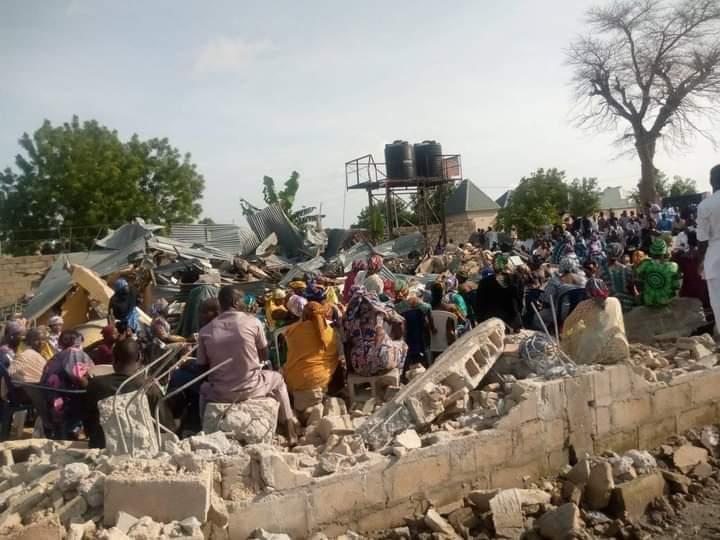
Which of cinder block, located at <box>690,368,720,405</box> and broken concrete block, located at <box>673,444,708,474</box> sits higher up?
cinder block, located at <box>690,368,720,405</box>

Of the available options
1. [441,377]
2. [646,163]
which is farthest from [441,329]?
[646,163]

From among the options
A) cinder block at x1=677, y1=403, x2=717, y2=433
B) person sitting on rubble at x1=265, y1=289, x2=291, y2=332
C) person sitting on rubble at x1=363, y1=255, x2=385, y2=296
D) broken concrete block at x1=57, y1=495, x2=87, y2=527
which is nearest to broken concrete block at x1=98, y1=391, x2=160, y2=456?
broken concrete block at x1=57, y1=495, x2=87, y2=527

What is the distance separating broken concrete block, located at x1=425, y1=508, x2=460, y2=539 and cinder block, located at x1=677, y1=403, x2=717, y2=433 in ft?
9.70

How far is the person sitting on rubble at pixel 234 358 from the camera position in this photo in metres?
5.02

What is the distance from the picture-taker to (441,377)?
18.7ft

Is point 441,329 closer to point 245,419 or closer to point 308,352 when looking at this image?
point 308,352

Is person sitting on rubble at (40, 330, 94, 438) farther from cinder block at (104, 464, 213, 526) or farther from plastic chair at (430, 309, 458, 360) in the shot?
plastic chair at (430, 309, 458, 360)

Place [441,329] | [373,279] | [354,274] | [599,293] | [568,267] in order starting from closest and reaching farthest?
[599,293] < [441,329] < [568,267] < [373,279] < [354,274]

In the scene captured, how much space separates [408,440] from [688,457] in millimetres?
2651

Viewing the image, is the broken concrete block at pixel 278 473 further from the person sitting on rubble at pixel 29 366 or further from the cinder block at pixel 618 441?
the person sitting on rubble at pixel 29 366

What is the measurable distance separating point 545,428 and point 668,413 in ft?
5.19

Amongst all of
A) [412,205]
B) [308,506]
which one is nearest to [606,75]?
[412,205]

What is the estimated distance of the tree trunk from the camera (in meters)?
23.2

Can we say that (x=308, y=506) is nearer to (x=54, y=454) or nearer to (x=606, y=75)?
(x=54, y=454)
